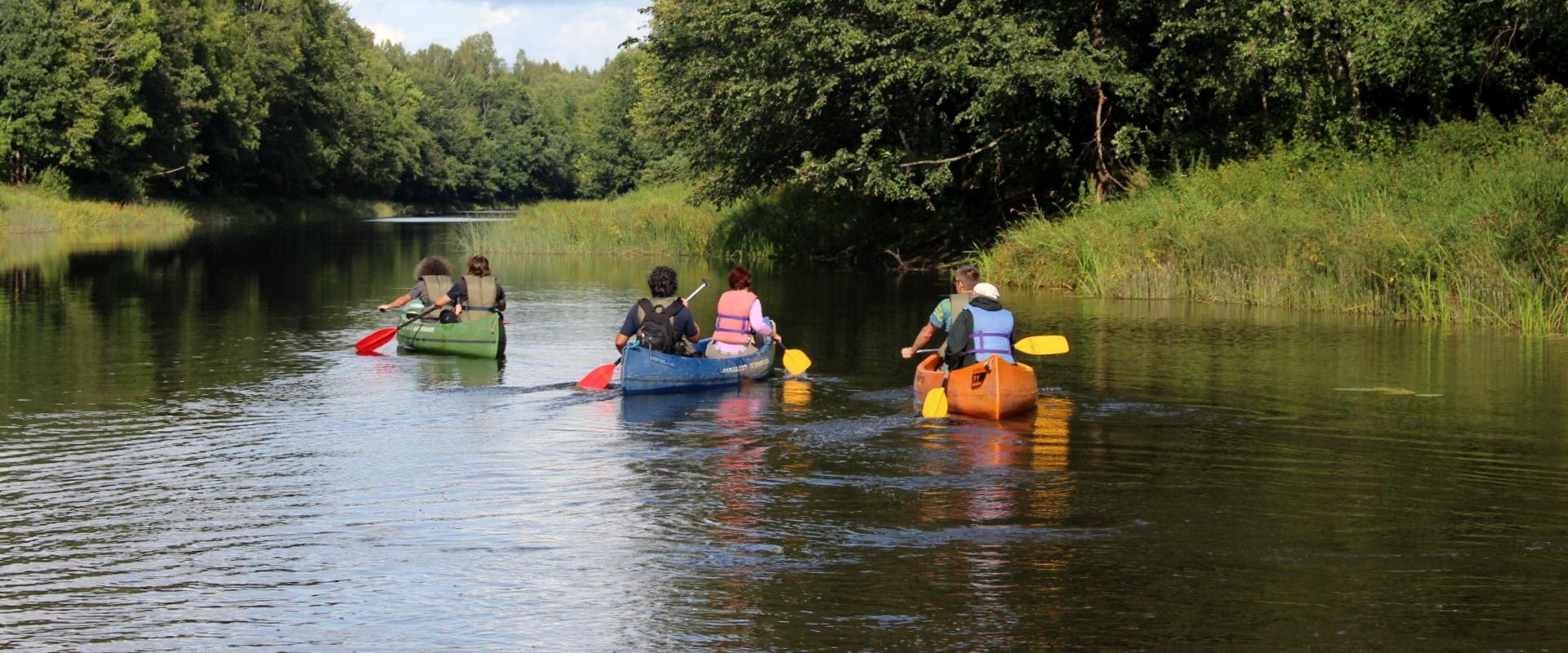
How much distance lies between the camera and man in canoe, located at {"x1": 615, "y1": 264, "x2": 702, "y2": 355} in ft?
54.5

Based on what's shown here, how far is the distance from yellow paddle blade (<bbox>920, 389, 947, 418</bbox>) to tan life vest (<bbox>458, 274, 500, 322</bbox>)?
7287 millimetres

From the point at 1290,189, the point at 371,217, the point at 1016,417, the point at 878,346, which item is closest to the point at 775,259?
the point at 1290,189

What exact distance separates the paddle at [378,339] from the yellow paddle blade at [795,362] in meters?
5.01

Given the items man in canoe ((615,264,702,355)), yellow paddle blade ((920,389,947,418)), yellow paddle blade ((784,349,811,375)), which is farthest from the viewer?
yellow paddle blade ((784,349,811,375))

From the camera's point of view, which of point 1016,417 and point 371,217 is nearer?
point 1016,417

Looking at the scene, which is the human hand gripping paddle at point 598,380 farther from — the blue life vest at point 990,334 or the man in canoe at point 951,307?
the blue life vest at point 990,334

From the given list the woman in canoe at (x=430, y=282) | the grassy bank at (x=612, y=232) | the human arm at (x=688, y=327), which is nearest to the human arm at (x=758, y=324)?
the human arm at (x=688, y=327)

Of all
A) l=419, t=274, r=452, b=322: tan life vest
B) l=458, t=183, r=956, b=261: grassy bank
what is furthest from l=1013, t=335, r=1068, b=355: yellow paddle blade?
l=458, t=183, r=956, b=261: grassy bank

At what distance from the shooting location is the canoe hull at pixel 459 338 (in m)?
19.2

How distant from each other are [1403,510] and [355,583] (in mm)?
6439

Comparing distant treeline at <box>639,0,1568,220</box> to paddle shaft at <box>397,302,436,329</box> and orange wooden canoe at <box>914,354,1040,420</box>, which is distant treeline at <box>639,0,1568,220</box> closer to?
paddle shaft at <box>397,302,436,329</box>

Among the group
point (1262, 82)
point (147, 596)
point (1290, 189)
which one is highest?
point (1262, 82)

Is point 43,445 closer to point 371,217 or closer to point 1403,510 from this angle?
point 1403,510

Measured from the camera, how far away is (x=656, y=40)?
146 ft
